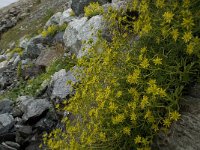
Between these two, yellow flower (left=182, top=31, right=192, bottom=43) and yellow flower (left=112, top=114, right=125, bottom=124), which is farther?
yellow flower (left=112, top=114, right=125, bottom=124)

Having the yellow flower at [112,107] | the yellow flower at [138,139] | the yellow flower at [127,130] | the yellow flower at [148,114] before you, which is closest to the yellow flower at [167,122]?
the yellow flower at [148,114]

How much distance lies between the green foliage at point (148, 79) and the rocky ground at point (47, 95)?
176 millimetres

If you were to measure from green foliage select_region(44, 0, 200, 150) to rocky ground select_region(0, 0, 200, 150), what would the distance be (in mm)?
176

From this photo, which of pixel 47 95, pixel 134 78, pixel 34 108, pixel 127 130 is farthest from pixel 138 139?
pixel 47 95

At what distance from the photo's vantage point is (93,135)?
4844 mm

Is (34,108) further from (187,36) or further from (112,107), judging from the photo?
(187,36)

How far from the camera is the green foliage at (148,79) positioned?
422 cm

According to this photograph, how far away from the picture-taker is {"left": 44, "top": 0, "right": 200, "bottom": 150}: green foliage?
4219mm

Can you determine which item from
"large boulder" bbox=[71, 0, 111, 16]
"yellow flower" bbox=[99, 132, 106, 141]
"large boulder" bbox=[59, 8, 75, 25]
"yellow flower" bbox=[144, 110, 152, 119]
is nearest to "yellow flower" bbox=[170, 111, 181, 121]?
"yellow flower" bbox=[144, 110, 152, 119]

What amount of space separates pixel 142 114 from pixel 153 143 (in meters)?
0.45

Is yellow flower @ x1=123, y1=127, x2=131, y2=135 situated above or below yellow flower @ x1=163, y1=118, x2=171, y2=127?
below

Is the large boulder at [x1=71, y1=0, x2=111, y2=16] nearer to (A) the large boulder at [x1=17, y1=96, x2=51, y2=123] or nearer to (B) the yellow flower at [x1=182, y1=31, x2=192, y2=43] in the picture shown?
(A) the large boulder at [x1=17, y1=96, x2=51, y2=123]

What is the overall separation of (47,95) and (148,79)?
495 cm

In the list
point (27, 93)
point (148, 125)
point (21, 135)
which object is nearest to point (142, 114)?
point (148, 125)
